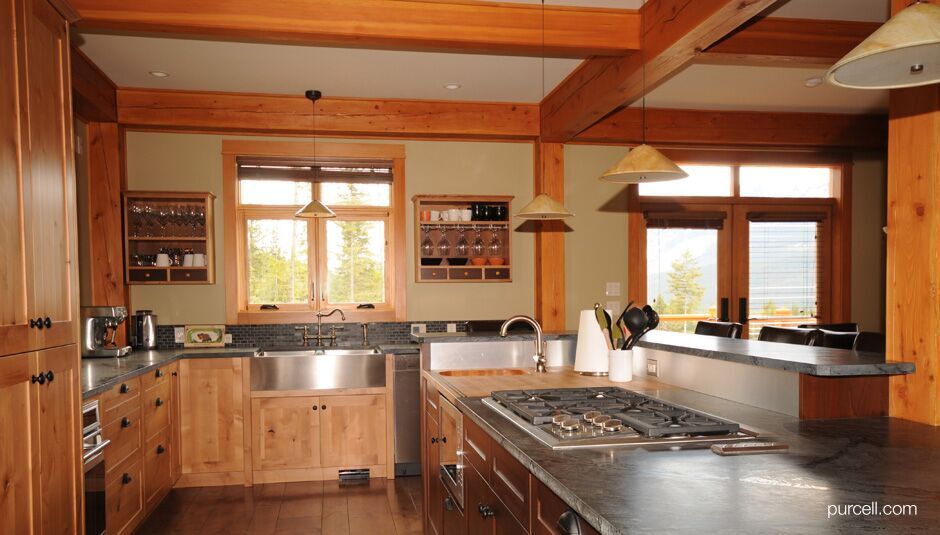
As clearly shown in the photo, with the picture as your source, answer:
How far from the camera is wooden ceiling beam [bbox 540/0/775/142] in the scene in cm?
301

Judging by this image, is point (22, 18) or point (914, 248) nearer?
point (914, 248)

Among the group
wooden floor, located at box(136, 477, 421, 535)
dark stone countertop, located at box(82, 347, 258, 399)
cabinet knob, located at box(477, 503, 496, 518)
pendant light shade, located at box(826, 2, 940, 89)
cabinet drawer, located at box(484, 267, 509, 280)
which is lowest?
wooden floor, located at box(136, 477, 421, 535)

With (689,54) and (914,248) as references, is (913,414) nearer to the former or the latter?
(914,248)

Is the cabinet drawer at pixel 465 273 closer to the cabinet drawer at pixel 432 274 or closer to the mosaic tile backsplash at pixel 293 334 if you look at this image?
the cabinet drawer at pixel 432 274

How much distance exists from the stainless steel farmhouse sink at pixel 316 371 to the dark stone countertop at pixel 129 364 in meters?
0.17

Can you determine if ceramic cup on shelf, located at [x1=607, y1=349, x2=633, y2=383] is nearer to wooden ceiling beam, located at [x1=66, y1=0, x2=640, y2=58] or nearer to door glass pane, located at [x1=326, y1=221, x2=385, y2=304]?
wooden ceiling beam, located at [x1=66, y1=0, x2=640, y2=58]

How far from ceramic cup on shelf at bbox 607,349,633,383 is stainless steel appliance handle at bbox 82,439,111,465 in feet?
7.57

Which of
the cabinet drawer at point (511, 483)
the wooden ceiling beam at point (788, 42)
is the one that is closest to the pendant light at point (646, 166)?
the wooden ceiling beam at point (788, 42)

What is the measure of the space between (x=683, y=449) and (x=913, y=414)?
2.95 ft

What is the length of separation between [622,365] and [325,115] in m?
3.41

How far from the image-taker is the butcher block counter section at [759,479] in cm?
118

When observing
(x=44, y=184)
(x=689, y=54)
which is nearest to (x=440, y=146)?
(x=689, y=54)

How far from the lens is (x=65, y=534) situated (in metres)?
2.58

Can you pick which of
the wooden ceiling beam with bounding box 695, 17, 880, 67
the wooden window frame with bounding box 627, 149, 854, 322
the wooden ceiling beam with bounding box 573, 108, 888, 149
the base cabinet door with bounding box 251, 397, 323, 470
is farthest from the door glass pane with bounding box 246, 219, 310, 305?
the wooden ceiling beam with bounding box 695, 17, 880, 67
